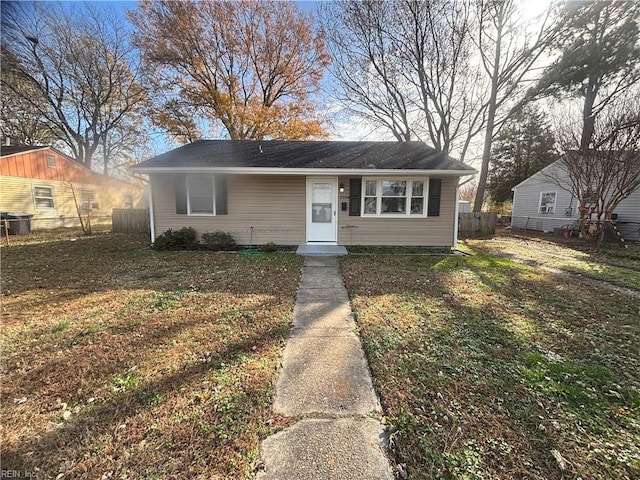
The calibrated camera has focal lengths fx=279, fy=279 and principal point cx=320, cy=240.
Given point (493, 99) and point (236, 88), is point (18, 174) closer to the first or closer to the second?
point (236, 88)

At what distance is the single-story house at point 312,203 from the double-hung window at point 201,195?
0.03 metres

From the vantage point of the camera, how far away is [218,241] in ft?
28.5

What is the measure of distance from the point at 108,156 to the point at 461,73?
28.9m

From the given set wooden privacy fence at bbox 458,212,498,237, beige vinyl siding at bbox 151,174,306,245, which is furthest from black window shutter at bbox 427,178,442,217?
wooden privacy fence at bbox 458,212,498,237

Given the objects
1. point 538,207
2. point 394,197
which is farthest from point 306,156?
point 538,207

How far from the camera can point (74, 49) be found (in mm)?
18578

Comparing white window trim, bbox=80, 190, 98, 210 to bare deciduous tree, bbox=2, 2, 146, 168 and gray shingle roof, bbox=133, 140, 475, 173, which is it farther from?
gray shingle roof, bbox=133, 140, 475, 173

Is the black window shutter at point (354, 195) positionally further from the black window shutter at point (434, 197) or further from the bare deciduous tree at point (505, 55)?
the bare deciduous tree at point (505, 55)

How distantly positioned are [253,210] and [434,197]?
5.66 m

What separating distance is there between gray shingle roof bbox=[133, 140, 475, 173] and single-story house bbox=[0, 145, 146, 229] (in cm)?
632

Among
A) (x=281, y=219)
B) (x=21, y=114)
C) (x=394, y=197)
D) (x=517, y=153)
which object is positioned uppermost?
(x=21, y=114)

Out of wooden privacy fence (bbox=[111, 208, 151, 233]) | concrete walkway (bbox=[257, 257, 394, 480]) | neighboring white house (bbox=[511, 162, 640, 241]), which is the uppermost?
neighboring white house (bbox=[511, 162, 640, 241])

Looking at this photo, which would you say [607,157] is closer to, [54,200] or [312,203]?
[312,203]

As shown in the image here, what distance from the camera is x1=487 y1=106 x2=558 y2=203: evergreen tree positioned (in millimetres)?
19391
